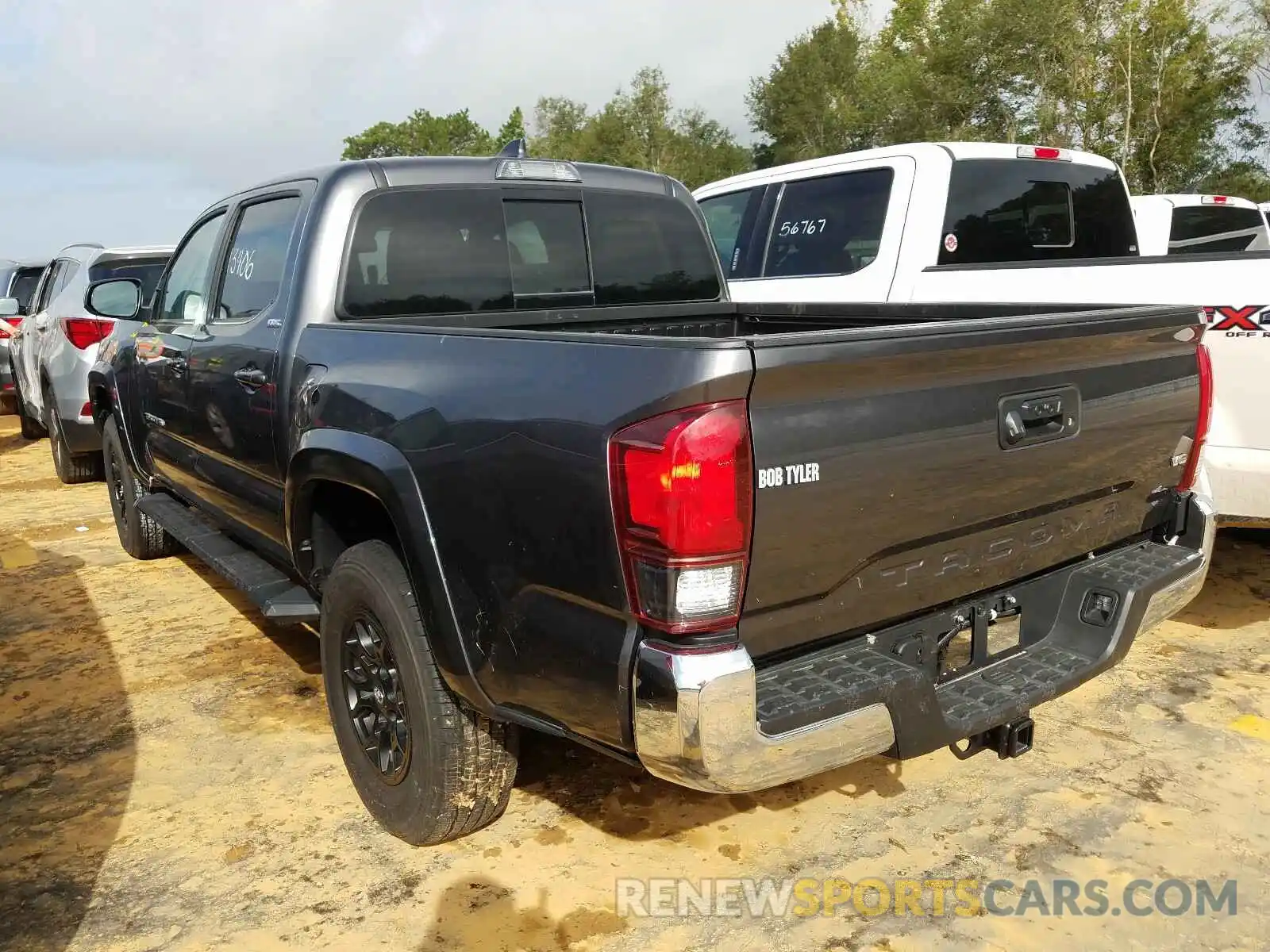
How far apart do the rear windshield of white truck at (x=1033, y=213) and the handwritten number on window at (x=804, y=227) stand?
2.56 ft

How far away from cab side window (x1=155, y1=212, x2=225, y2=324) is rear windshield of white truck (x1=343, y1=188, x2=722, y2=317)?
126 cm

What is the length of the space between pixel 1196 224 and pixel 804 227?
13.8 feet

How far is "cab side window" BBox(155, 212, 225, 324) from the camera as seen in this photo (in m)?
4.37

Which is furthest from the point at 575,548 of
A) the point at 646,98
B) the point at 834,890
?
the point at 646,98

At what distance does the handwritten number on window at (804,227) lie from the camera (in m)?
5.93

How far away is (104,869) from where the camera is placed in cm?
293

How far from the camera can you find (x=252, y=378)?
355 cm

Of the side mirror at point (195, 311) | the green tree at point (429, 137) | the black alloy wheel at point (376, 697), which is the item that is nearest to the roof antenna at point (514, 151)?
the side mirror at point (195, 311)

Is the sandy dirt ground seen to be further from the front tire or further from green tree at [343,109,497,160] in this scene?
green tree at [343,109,497,160]

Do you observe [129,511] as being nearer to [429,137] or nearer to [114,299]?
[114,299]

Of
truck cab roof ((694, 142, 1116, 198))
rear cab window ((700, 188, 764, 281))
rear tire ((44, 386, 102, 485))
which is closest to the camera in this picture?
truck cab roof ((694, 142, 1116, 198))

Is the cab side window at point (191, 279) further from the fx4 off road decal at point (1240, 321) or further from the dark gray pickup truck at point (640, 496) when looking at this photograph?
the fx4 off road decal at point (1240, 321)

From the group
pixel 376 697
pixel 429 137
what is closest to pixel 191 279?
pixel 376 697

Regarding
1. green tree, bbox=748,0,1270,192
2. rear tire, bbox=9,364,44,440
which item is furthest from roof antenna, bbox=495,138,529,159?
green tree, bbox=748,0,1270,192
